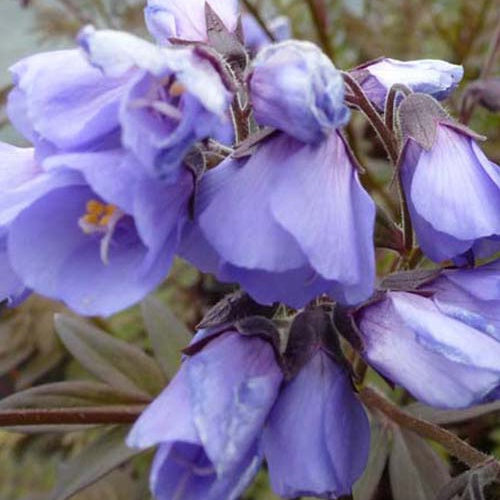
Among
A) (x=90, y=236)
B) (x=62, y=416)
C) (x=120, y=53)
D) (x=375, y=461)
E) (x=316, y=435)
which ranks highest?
(x=120, y=53)

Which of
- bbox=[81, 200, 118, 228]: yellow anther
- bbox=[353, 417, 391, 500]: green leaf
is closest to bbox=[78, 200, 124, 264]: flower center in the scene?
bbox=[81, 200, 118, 228]: yellow anther

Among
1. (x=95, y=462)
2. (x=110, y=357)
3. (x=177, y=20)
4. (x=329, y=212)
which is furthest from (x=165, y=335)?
(x=329, y=212)

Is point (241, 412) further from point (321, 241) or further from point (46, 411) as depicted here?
point (46, 411)

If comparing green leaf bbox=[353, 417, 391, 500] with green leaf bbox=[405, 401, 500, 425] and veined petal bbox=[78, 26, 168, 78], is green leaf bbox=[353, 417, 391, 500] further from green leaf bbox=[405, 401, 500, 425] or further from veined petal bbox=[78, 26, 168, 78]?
veined petal bbox=[78, 26, 168, 78]

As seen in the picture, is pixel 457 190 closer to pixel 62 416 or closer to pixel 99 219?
pixel 99 219

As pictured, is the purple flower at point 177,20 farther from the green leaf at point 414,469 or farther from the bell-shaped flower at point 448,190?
the green leaf at point 414,469

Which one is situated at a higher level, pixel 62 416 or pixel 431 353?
pixel 431 353

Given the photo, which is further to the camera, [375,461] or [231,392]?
[375,461]

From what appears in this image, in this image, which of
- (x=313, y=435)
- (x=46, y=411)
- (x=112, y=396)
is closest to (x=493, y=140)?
(x=112, y=396)
